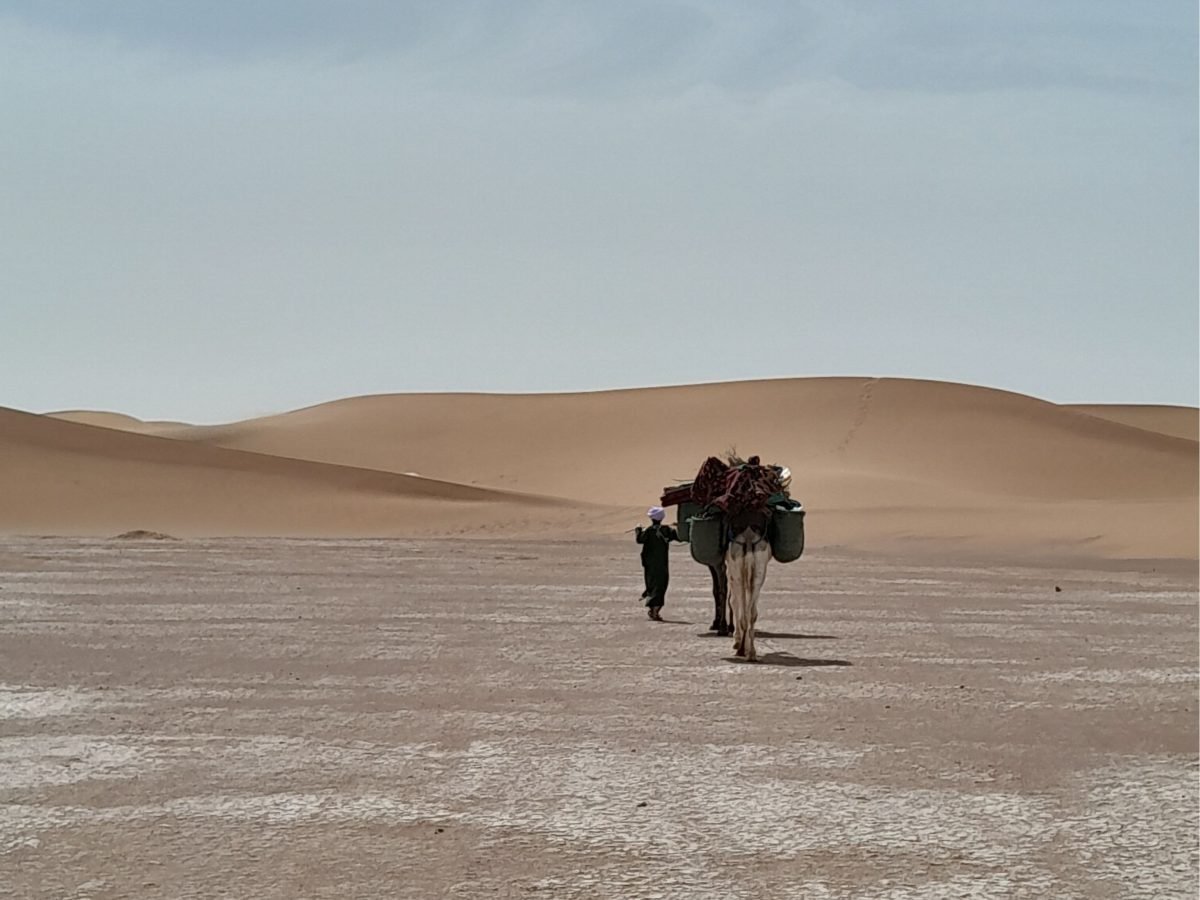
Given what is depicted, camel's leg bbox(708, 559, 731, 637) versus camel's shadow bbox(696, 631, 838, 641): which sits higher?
camel's leg bbox(708, 559, 731, 637)

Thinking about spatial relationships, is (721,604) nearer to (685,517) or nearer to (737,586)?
(685,517)

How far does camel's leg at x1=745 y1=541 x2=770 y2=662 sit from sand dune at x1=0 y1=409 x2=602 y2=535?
3552 centimetres

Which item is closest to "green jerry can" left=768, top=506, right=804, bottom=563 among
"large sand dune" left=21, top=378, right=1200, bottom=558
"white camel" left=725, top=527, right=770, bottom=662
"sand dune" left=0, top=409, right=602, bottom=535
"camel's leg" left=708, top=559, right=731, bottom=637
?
"white camel" left=725, top=527, right=770, bottom=662

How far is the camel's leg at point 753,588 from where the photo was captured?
1564cm

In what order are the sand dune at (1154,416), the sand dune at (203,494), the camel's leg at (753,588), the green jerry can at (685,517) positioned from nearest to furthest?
the camel's leg at (753,588)
the green jerry can at (685,517)
the sand dune at (203,494)
the sand dune at (1154,416)

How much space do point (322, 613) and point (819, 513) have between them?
109 feet

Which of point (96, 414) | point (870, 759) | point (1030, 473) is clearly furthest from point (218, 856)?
point (96, 414)

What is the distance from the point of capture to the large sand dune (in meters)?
67.4

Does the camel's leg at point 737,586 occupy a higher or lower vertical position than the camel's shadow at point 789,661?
higher

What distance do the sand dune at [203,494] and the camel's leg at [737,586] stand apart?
35400mm

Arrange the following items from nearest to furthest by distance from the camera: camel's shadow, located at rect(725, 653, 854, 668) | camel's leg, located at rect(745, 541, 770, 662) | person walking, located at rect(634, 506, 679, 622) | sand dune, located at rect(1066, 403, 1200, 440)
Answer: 1. camel's shadow, located at rect(725, 653, 854, 668)
2. camel's leg, located at rect(745, 541, 770, 662)
3. person walking, located at rect(634, 506, 679, 622)
4. sand dune, located at rect(1066, 403, 1200, 440)

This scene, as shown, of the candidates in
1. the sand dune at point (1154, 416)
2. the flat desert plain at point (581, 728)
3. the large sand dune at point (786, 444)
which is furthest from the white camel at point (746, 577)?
the sand dune at point (1154, 416)

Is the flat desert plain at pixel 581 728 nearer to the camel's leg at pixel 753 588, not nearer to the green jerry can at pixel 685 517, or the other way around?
the camel's leg at pixel 753 588

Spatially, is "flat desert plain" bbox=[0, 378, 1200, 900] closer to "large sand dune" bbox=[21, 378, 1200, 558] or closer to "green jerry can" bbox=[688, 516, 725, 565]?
"green jerry can" bbox=[688, 516, 725, 565]
